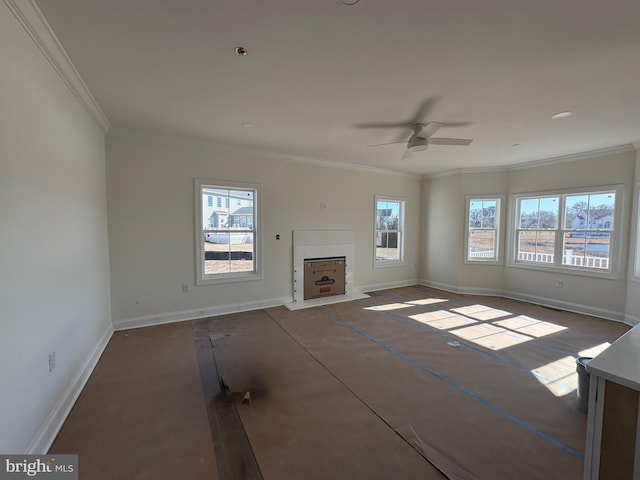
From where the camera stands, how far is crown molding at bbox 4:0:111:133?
1611 mm

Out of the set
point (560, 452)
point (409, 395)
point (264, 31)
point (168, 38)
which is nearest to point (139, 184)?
point (168, 38)

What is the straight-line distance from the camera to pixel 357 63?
→ 2.18 meters

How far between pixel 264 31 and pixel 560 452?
3.41m

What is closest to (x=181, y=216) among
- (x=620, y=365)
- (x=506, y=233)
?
(x=620, y=365)

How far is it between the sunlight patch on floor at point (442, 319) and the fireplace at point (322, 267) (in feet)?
4.88

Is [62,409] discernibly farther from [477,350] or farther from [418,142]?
[418,142]

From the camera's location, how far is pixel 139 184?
12.8ft

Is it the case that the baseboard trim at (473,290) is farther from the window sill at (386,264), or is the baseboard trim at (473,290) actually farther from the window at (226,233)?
the window at (226,233)

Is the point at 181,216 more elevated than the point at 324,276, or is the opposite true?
the point at 181,216

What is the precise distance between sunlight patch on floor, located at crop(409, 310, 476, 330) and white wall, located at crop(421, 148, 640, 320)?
1795mm

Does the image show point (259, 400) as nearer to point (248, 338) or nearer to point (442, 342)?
point (248, 338)

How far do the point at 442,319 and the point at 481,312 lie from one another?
2.94ft

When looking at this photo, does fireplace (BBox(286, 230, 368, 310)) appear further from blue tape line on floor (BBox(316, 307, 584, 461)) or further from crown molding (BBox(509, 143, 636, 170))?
crown molding (BBox(509, 143, 636, 170))

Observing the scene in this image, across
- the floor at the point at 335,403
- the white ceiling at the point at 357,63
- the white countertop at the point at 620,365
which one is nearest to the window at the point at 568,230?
the floor at the point at 335,403
